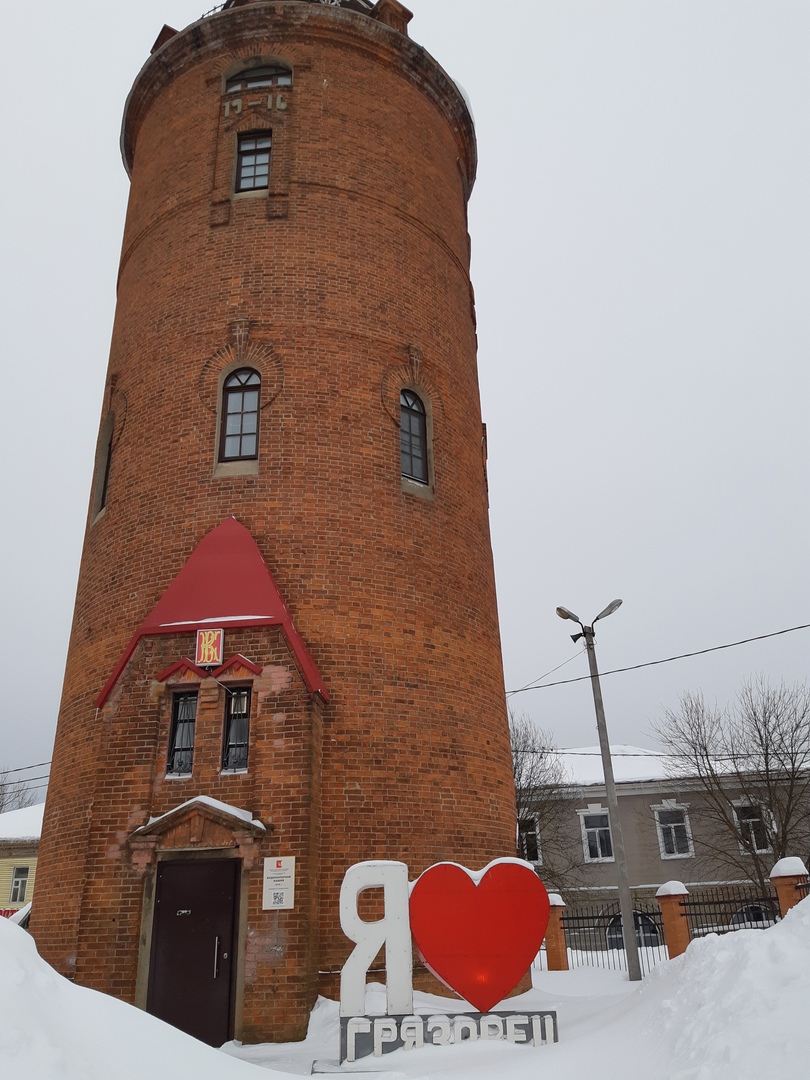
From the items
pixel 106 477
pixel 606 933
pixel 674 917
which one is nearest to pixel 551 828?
pixel 606 933

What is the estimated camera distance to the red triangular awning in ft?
34.6

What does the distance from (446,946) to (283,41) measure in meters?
13.9

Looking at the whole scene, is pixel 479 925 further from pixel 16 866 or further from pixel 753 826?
pixel 16 866

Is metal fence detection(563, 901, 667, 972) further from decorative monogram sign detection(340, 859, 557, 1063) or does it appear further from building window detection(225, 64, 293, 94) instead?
building window detection(225, 64, 293, 94)

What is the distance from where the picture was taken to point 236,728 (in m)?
10.3

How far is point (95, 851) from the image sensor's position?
32.6 ft

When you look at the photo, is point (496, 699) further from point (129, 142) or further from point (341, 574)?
point (129, 142)

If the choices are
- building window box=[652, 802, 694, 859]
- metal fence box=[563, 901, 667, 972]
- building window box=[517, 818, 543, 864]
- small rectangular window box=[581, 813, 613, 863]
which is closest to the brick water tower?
metal fence box=[563, 901, 667, 972]

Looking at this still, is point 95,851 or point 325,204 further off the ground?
point 325,204

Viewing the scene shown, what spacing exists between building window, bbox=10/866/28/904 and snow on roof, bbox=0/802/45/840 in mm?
1354

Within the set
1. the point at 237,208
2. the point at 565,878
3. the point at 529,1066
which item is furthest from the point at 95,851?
the point at 565,878

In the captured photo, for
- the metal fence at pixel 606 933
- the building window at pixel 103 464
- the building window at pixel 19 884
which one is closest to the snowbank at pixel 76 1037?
the building window at pixel 103 464

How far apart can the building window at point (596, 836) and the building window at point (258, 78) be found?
26.8 m

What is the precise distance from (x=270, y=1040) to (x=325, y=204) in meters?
11.2
